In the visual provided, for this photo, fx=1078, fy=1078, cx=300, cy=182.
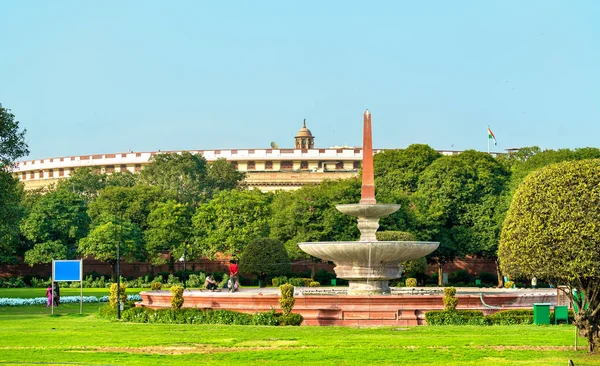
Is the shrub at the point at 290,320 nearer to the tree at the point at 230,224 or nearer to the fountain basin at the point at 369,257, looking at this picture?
the fountain basin at the point at 369,257

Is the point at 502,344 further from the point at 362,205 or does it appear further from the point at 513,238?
the point at 362,205

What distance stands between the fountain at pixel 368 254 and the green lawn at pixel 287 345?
5.56 metres

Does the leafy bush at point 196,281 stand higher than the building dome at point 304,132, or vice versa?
the building dome at point 304,132

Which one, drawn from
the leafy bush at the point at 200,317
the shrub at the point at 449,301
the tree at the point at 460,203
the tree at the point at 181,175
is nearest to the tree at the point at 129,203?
the tree at the point at 181,175

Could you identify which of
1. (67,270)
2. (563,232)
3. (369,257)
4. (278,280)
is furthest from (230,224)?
(563,232)

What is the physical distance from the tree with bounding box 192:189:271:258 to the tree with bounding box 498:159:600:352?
45.7 m

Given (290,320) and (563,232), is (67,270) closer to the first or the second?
(290,320)

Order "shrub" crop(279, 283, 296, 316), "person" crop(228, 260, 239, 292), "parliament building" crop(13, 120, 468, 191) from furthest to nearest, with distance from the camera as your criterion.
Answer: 1. "parliament building" crop(13, 120, 468, 191)
2. "person" crop(228, 260, 239, 292)
3. "shrub" crop(279, 283, 296, 316)

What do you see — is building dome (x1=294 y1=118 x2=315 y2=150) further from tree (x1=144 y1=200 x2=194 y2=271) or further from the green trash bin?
the green trash bin

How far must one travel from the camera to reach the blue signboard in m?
35.3

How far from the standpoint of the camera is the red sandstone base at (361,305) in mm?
28469

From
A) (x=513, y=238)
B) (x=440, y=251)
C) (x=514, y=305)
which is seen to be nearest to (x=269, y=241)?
(x=440, y=251)

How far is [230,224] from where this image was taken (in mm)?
67000

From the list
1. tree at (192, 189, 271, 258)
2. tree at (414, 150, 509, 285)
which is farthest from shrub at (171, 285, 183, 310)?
tree at (192, 189, 271, 258)
